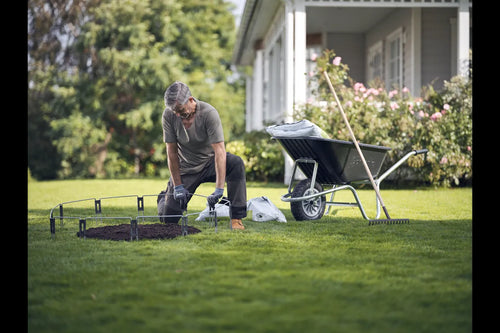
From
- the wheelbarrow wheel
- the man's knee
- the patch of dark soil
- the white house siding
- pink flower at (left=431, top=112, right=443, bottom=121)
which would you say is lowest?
Answer: the patch of dark soil

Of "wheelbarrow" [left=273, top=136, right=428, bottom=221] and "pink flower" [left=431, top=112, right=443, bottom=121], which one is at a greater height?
"pink flower" [left=431, top=112, right=443, bottom=121]

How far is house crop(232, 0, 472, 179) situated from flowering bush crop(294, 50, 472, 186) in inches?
20.6

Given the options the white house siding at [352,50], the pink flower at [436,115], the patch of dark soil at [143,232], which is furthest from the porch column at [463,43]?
the patch of dark soil at [143,232]

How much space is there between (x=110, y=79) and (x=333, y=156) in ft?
37.9

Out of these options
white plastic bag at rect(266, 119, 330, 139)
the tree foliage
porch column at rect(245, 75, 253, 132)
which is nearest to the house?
the tree foliage

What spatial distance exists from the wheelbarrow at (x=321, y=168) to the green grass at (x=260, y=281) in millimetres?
387

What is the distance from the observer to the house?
29.5 feet

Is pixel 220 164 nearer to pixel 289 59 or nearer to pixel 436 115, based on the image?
pixel 436 115

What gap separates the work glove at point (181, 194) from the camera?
4.61m

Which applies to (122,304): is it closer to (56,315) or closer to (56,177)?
(56,315)

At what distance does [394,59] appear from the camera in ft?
37.6

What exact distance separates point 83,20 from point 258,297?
1591 cm

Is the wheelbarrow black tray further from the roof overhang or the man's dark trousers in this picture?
the roof overhang
